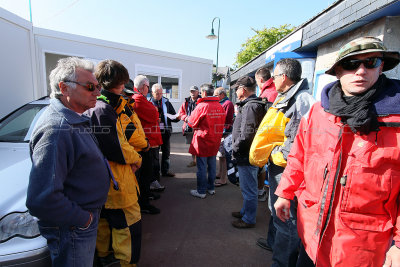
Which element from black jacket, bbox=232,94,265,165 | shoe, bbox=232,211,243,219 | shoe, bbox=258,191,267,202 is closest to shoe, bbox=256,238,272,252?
shoe, bbox=232,211,243,219

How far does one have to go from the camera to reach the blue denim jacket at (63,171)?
1165 millimetres

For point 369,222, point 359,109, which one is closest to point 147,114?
point 359,109

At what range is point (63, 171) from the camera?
1228 millimetres

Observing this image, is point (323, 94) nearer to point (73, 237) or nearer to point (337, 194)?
point (337, 194)

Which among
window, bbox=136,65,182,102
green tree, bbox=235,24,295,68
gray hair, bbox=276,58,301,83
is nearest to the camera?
gray hair, bbox=276,58,301,83

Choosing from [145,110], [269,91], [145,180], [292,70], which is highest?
[292,70]

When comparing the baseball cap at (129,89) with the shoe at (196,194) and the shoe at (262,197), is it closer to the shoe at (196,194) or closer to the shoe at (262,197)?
the shoe at (196,194)

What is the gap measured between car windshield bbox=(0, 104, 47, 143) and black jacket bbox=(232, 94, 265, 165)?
8.89ft

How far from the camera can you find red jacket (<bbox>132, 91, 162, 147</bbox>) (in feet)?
10.9

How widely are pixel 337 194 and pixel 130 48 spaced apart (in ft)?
31.3

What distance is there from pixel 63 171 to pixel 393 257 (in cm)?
179

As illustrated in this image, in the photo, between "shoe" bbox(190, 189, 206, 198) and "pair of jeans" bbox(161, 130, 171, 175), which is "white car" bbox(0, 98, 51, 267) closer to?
"shoe" bbox(190, 189, 206, 198)

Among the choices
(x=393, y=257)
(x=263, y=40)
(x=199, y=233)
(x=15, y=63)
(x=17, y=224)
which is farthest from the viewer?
(x=263, y=40)

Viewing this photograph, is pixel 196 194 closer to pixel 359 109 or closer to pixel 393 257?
pixel 393 257
